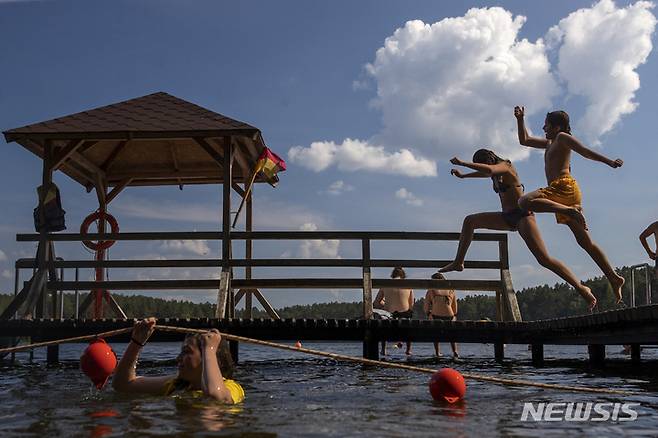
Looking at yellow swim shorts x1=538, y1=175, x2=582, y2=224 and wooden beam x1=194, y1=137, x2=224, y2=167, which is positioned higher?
wooden beam x1=194, y1=137, x2=224, y2=167

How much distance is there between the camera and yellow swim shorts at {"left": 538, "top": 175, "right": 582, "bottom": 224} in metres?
8.32

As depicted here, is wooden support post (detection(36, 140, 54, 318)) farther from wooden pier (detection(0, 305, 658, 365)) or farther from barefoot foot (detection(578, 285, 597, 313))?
barefoot foot (detection(578, 285, 597, 313))

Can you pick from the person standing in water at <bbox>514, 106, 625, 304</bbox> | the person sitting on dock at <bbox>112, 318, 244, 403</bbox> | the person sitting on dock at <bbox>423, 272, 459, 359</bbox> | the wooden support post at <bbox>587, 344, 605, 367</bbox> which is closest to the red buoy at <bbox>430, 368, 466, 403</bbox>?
the person sitting on dock at <bbox>112, 318, 244, 403</bbox>

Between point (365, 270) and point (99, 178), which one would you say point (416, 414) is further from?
point (99, 178)

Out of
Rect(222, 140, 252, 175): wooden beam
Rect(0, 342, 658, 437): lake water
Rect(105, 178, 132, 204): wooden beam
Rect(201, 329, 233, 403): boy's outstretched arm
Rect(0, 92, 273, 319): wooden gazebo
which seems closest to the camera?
Rect(0, 342, 658, 437): lake water

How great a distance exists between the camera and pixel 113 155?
1534 centimetres

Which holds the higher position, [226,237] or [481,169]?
[481,169]

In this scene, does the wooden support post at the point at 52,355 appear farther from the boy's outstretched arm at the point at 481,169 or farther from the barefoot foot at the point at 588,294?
the barefoot foot at the point at 588,294

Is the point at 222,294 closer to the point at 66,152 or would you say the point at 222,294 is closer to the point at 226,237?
the point at 226,237

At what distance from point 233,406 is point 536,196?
15.1ft

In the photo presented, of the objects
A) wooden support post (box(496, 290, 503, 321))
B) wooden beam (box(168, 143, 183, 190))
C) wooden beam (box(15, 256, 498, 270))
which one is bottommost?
wooden support post (box(496, 290, 503, 321))

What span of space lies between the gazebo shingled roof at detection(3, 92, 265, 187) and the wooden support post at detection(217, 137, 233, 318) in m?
0.21

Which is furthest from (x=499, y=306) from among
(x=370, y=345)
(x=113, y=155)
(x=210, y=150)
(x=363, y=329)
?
(x=113, y=155)

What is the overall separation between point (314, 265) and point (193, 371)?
6.75 metres
